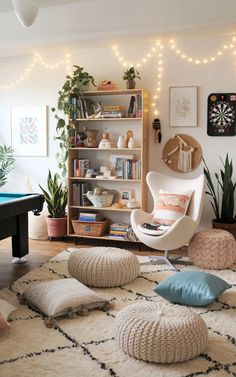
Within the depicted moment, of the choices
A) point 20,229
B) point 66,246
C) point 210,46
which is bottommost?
point 66,246

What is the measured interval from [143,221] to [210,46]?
2.16 m

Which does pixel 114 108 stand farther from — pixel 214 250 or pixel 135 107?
pixel 214 250

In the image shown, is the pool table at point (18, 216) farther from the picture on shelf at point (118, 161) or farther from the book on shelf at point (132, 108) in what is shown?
the book on shelf at point (132, 108)

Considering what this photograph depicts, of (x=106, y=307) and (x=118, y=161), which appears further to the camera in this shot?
(x=118, y=161)

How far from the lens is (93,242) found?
4906mm

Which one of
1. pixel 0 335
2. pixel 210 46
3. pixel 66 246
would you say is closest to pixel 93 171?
pixel 66 246

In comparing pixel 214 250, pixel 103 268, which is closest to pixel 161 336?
pixel 103 268

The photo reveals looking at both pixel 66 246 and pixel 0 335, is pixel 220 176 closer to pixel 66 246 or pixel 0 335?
pixel 66 246

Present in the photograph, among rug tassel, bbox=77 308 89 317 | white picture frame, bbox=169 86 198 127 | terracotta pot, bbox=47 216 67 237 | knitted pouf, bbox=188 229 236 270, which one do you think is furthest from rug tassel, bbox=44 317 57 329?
white picture frame, bbox=169 86 198 127

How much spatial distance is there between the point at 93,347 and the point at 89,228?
8.21 feet

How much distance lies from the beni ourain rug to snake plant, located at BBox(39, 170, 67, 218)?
189cm

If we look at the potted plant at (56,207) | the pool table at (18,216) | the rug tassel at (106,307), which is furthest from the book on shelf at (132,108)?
the rug tassel at (106,307)

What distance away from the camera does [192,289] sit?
9.25 feet

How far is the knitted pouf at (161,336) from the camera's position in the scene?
2.08 m
